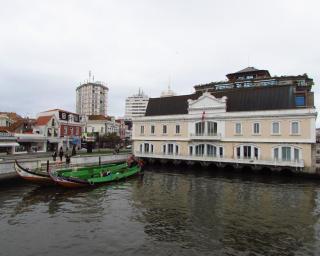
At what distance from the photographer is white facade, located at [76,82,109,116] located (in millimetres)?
146625

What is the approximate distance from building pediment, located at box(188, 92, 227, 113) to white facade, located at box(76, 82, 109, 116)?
343ft

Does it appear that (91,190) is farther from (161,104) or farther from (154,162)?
(161,104)

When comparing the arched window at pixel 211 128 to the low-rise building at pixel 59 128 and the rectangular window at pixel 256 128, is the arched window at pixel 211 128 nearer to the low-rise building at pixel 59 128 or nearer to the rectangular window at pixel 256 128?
the rectangular window at pixel 256 128

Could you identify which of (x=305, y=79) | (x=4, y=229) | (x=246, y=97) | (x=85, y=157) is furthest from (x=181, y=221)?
(x=305, y=79)

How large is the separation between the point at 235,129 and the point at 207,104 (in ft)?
21.0

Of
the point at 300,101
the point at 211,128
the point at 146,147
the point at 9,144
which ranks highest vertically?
the point at 300,101

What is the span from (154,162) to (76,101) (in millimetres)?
117527

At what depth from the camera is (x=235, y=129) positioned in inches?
1766

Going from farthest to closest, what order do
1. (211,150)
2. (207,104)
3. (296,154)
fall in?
(207,104)
(211,150)
(296,154)

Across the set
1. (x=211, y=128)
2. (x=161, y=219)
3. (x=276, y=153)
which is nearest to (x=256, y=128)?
(x=276, y=153)

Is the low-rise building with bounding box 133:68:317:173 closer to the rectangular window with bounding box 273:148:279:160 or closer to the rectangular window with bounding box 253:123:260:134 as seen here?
the rectangular window with bounding box 273:148:279:160

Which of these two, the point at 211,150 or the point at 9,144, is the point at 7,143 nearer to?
the point at 9,144

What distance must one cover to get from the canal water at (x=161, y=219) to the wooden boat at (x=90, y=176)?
1077 mm

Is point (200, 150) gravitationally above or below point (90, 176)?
above
